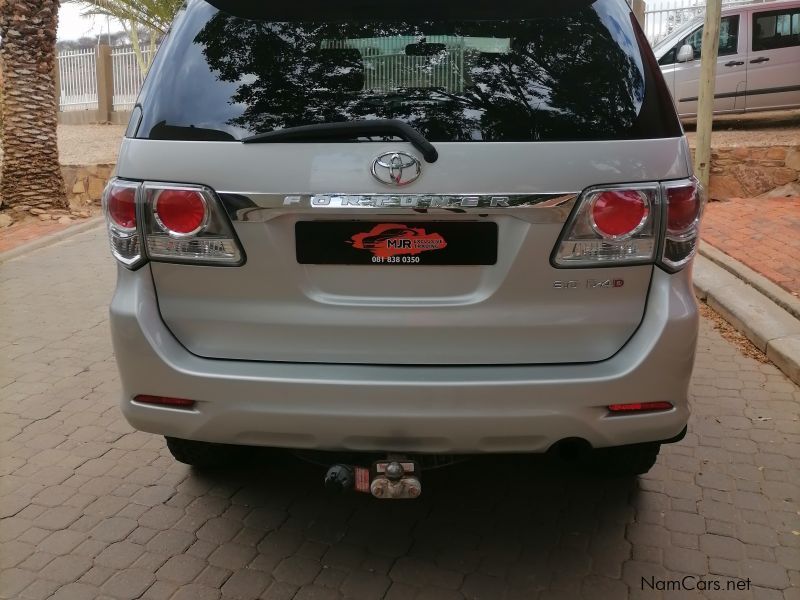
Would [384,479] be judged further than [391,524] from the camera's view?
No

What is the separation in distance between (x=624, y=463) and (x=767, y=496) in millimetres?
640

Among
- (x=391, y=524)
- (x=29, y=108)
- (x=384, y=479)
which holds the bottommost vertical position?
(x=391, y=524)

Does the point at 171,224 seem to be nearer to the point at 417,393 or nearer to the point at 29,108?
the point at 417,393

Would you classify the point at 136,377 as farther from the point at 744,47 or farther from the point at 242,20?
the point at 744,47

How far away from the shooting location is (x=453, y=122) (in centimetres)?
268

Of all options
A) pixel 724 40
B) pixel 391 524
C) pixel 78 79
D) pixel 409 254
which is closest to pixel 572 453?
pixel 391 524

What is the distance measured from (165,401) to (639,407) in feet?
4.85

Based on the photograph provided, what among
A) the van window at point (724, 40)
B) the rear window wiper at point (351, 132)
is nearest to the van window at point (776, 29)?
the van window at point (724, 40)

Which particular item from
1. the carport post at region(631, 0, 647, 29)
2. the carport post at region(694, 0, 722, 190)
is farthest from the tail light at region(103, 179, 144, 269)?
the carport post at region(631, 0, 647, 29)

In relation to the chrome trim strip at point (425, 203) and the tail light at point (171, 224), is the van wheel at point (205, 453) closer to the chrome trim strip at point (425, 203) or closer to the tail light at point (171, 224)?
the tail light at point (171, 224)

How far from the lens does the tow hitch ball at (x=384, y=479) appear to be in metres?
2.89

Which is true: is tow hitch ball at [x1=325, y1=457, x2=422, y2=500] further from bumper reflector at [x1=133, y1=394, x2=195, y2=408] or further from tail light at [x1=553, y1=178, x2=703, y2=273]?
tail light at [x1=553, y1=178, x2=703, y2=273]

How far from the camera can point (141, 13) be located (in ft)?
70.3

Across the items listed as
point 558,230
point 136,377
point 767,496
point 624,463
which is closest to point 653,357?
point 558,230
